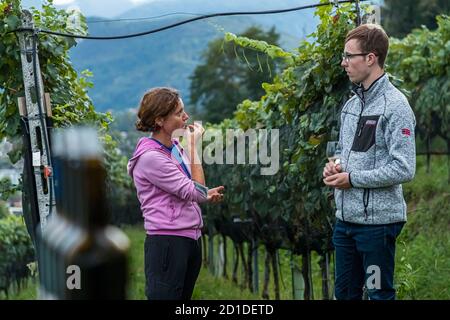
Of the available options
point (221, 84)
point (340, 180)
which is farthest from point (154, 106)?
point (221, 84)

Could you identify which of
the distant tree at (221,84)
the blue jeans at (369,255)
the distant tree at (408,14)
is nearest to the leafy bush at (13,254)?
the blue jeans at (369,255)

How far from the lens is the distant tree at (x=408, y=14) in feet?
108

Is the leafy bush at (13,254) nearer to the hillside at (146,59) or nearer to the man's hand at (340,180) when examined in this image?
the man's hand at (340,180)

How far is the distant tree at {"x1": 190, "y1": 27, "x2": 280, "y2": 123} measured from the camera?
1944 inches

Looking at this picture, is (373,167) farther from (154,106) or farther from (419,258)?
(419,258)

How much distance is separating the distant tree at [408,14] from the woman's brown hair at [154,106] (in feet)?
101

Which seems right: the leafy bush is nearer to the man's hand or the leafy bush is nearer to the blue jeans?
the blue jeans

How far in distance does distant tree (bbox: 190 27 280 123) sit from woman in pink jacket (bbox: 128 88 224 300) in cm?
4397

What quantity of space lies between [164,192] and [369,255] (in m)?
0.90
